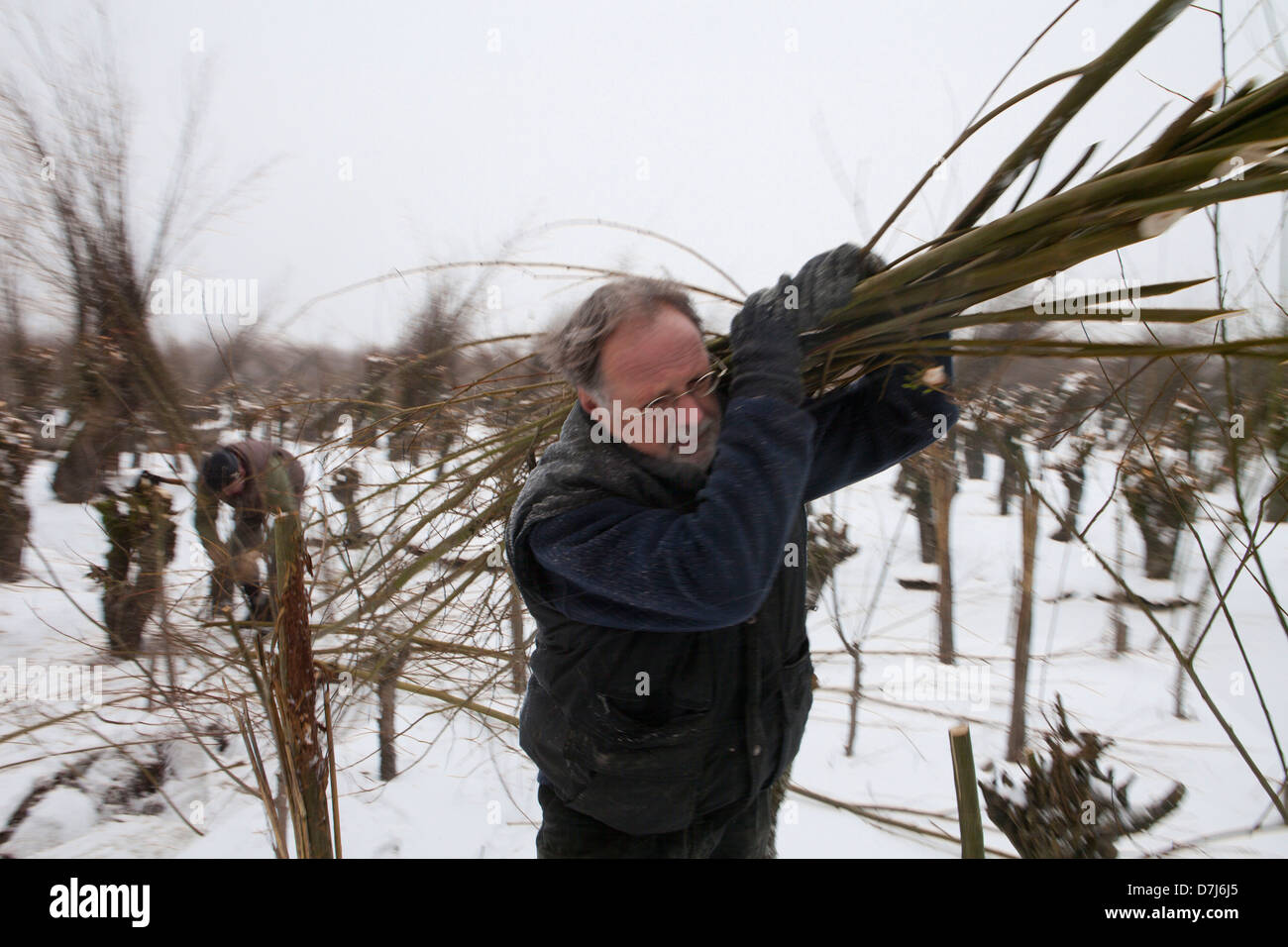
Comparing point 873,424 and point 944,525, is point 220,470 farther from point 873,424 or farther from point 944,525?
point 944,525

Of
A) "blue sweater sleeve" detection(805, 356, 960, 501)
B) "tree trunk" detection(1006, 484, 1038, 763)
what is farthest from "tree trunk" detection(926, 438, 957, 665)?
"blue sweater sleeve" detection(805, 356, 960, 501)

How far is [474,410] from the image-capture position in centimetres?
188

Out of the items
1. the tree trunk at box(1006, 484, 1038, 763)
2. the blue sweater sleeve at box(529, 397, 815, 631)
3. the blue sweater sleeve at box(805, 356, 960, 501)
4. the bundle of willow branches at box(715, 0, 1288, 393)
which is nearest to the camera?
A: the bundle of willow branches at box(715, 0, 1288, 393)

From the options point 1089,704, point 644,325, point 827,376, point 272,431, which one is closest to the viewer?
point 644,325

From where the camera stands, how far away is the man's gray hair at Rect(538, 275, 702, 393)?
0.99 m

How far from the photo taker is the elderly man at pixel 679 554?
2.71 ft

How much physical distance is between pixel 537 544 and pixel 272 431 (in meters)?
1.60

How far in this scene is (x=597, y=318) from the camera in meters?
1.00

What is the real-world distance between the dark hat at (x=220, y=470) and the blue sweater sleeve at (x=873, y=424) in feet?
5.49

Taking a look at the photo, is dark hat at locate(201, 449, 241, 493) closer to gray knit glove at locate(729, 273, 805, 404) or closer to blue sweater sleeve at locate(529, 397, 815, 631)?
blue sweater sleeve at locate(529, 397, 815, 631)

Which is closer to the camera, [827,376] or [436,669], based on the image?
[827,376]

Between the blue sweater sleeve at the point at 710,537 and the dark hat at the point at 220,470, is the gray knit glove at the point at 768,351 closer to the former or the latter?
the blue sweater sleeve at the point at 710,537
